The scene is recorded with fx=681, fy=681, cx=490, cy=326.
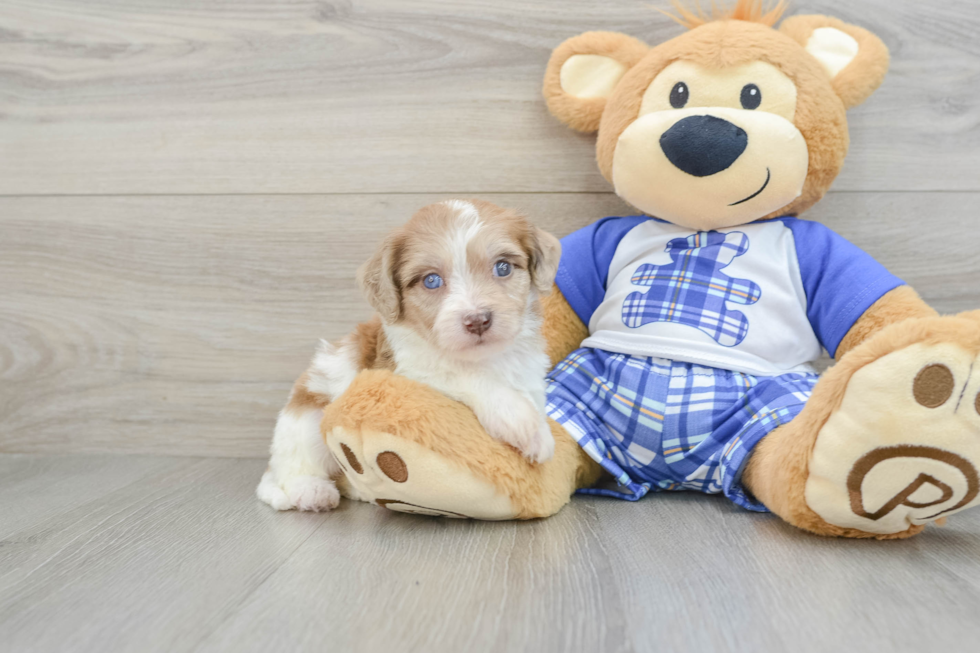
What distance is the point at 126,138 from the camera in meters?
1.93

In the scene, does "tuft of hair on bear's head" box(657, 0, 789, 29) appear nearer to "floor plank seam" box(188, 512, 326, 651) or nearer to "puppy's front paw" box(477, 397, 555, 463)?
"puppy's front paw" box(477, 397, 555, 463)

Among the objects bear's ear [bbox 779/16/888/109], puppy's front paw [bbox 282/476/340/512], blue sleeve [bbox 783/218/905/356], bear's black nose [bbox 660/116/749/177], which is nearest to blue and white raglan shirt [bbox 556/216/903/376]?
blue sleeve [bbox 783/218/905/356]

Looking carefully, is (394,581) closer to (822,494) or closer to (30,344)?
(822,494)

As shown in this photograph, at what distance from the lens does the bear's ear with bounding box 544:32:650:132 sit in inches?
64.7

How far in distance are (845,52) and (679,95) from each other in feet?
1.40

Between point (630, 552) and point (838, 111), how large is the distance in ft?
3.52

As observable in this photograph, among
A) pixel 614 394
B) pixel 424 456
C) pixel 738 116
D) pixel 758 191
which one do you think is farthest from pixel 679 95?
pixel 424 456

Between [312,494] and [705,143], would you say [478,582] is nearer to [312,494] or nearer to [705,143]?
[312,494]

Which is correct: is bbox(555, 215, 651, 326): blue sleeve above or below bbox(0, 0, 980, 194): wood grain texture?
below

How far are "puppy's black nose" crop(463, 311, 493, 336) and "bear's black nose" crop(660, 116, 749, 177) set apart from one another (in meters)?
0.57

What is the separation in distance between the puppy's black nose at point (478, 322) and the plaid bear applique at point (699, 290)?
0.46 metres

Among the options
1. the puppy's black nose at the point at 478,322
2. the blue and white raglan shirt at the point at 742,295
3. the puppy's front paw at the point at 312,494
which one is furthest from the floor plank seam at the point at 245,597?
the blue and white raglan shirt at the point at 742,295

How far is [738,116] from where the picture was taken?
1429mm

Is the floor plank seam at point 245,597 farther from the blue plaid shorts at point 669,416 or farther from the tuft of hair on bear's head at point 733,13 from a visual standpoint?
the tuft of hair on bear's head at point 733,13
